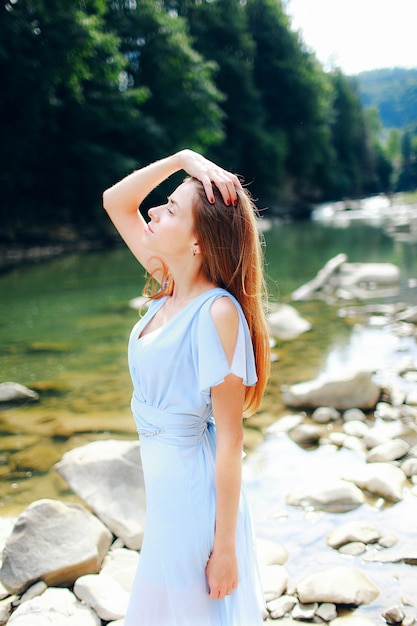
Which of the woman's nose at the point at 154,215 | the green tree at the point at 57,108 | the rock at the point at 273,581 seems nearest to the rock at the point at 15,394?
the rock at the point at 273,581

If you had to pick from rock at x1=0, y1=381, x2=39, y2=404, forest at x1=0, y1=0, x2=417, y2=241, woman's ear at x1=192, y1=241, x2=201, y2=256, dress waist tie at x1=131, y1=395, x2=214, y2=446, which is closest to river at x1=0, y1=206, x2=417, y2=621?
rock at x1=0, y1=381, x2=39, y2=404

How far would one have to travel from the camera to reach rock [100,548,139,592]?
10.6ft

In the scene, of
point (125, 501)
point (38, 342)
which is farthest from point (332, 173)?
point (125, 501)

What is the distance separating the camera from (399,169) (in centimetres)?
10100

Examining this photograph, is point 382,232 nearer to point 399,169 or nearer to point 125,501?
point 125,501

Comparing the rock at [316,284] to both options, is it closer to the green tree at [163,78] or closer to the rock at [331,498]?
the rock at [331,498]

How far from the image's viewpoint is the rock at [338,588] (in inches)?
119

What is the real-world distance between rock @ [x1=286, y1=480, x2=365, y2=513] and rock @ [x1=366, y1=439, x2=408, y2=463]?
567 mm

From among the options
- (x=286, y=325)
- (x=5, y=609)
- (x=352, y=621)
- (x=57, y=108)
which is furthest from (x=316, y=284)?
(x=57, y=108)

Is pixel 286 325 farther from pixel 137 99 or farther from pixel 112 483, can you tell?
pixel 137 99

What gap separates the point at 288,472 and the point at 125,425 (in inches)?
66.3

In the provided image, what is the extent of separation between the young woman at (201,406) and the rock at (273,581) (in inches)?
52.8

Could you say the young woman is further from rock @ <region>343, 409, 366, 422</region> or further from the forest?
rock @ <region>343, 409, 366, 422</region>

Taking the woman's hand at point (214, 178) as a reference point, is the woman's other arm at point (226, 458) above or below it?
below
